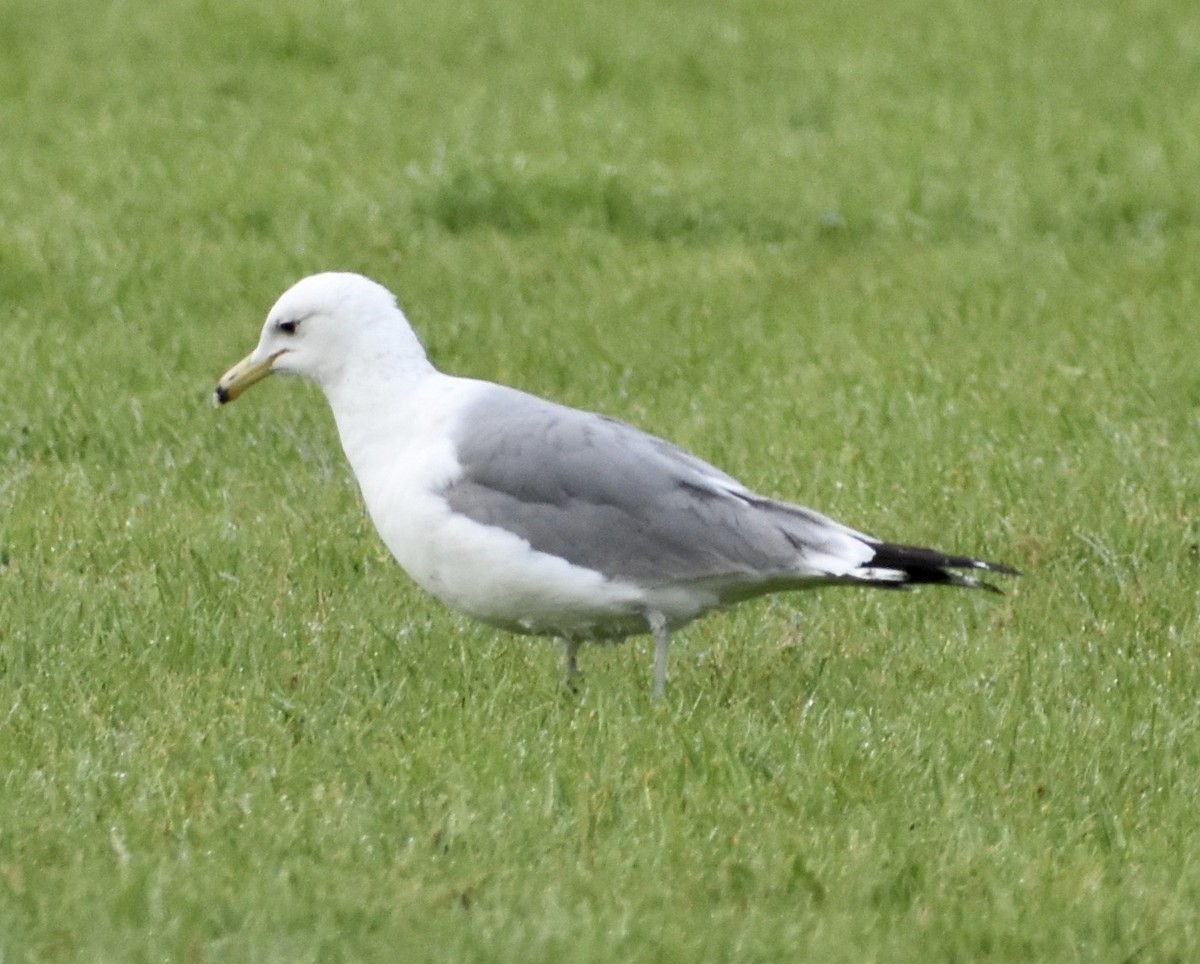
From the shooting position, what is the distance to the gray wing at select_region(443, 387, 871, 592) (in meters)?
5.34

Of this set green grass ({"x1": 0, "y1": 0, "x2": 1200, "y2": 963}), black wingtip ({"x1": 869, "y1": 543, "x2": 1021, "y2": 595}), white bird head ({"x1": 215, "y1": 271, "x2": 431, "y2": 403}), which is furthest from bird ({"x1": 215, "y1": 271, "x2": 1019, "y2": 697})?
green grass ({"x1": 0, "y1": 0, "x2": 1200, "y2": 963})

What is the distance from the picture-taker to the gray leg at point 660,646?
5.41 m

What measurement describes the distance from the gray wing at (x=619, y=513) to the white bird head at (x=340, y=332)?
1.11 ft

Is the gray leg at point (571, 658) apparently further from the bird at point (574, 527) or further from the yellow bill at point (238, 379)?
the yellow bill at point (238, 379)

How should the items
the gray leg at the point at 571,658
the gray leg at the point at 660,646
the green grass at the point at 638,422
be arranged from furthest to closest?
the gray leg at the point at 571,658, the gray leg at the point at 660,646, the green grass at the point at 638,422

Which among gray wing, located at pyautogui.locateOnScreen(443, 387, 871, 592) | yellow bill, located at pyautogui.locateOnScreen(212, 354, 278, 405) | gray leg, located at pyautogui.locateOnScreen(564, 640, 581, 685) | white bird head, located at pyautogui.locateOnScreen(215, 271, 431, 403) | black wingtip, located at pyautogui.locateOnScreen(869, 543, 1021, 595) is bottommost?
gray leg, located at pyautogui.locateOnScreen(564, 640, 581, 685)

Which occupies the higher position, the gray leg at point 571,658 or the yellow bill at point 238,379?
the yellow bill at point 238,379

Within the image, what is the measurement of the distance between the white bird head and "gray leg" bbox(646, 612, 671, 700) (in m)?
0.86

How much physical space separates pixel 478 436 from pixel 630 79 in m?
8.38

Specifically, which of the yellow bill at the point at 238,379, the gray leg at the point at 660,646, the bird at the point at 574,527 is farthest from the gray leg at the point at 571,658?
the yellow bill at the point at 238,379

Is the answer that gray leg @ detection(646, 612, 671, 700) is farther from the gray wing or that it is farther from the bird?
the gray wing

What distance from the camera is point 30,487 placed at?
7.23 m

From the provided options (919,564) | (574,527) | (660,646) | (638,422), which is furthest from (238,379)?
(638,422)

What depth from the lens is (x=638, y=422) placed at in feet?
26.8
